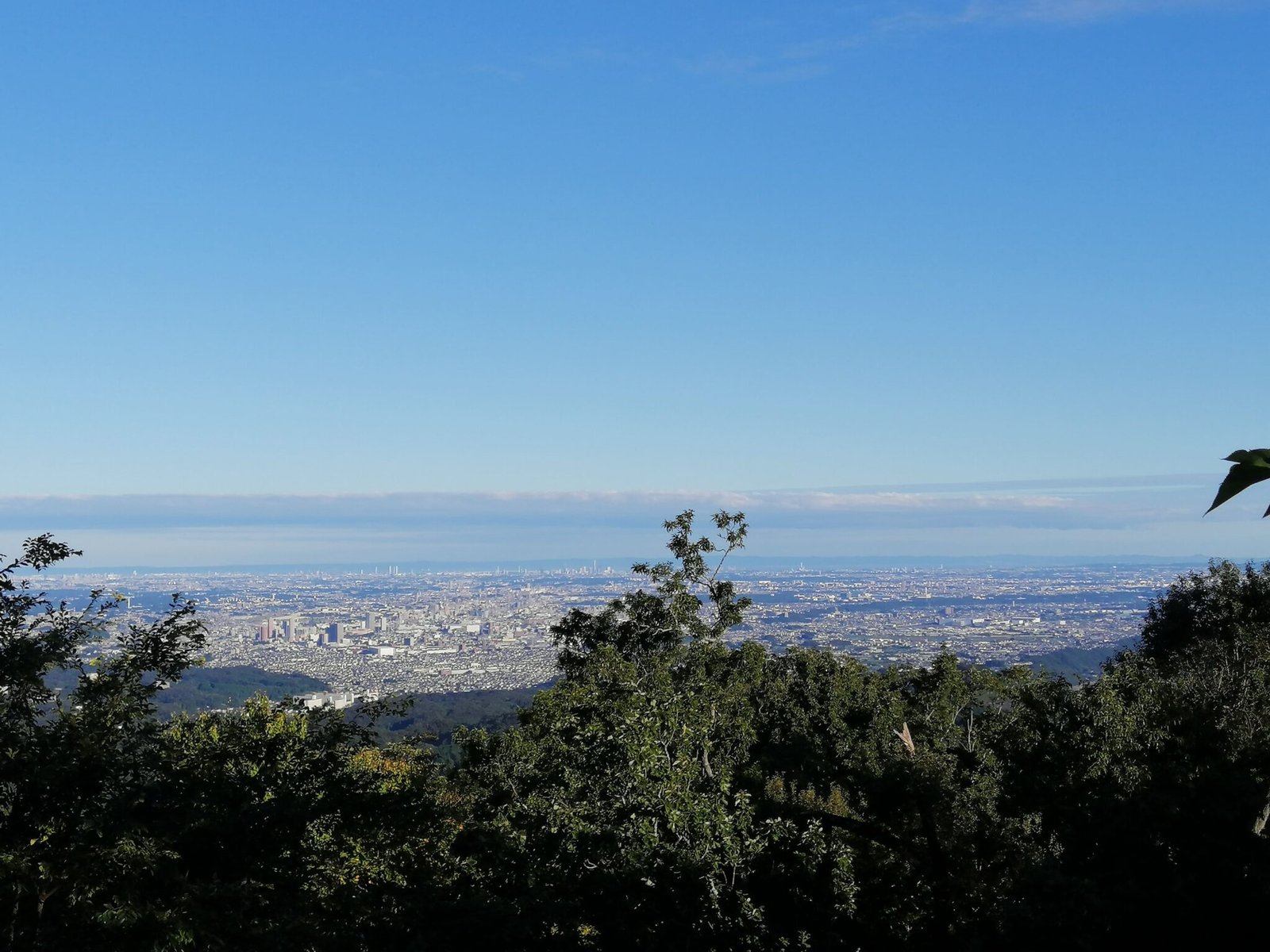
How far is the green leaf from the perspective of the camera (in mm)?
1569

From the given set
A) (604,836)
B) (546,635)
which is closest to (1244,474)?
(604,836)

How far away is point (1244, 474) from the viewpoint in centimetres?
160

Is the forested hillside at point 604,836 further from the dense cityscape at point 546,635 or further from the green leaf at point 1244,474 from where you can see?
the dense cityscape at point 546,635

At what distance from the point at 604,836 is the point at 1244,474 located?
12.1 m

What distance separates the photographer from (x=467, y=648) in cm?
17012

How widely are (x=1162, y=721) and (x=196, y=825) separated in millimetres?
15232

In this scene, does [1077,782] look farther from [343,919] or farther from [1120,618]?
[1120,618]

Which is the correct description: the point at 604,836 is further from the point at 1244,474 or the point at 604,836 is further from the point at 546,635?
the point at 546,635

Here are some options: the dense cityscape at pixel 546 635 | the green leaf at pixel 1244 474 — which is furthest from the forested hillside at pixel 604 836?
the dense cityscape at pixel 546 635

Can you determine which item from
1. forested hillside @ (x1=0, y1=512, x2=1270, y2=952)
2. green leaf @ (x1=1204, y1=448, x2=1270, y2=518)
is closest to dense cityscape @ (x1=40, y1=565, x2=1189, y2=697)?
forested hillside @ (x1=0, y1=512, x2=1270, y2=952)

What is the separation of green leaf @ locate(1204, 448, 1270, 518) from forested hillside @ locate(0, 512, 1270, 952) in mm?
10492

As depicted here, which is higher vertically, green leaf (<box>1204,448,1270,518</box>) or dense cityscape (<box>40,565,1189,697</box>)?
green leaf (<box>1204,448,1270,518</box>)

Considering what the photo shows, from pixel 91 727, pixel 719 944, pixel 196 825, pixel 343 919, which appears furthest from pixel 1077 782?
pixel 91 727

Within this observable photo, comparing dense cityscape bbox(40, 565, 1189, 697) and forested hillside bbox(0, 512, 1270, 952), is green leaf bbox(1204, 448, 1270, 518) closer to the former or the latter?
forested hillside bbox(0, 512, 1270, 952)
